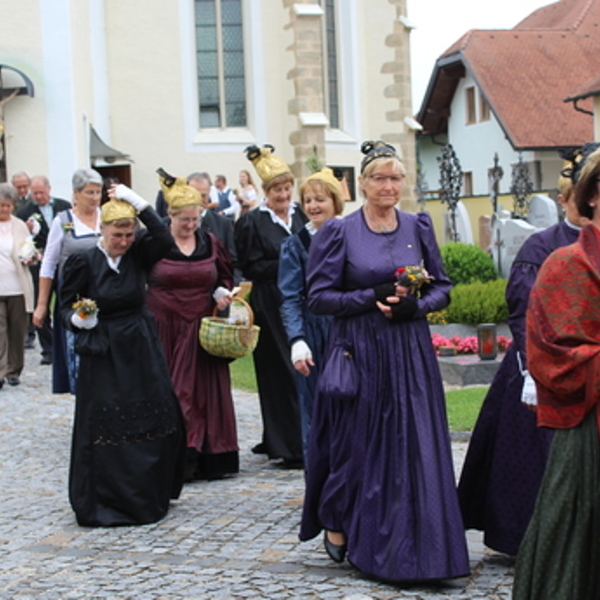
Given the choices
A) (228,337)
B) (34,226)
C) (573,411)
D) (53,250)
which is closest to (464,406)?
(228,337)

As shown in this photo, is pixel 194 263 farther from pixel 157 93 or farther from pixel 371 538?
pixel 157 93

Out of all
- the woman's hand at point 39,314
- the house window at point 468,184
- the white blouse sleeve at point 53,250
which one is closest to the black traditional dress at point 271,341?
the white blouse sleeve at point 53,250

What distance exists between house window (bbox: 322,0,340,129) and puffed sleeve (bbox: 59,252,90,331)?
76.5 feet

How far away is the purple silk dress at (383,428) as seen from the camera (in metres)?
5.46

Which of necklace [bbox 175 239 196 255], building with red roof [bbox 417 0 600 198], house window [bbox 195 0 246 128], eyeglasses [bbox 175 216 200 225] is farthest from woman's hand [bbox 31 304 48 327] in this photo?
building with red roof [bbox 417 0 600 198]

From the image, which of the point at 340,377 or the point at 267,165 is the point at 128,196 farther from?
the point at 340,377

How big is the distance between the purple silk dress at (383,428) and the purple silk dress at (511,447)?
27 cm

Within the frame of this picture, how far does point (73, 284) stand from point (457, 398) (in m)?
5.31

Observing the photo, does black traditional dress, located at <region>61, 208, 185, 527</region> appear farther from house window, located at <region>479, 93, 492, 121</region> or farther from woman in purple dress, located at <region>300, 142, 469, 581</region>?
house window, located at <region>479, 93, 492, 121</region>

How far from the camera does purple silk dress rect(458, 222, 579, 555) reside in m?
5.47

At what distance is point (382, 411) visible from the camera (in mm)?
5652

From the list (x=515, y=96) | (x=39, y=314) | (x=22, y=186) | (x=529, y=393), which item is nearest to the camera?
(x=529, y=393)

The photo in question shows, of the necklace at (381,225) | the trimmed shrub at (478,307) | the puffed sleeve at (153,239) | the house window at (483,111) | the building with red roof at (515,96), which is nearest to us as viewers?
the necklace at (381,225)

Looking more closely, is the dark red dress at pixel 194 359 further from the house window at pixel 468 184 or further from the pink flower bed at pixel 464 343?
the house window at pixel 468 184
